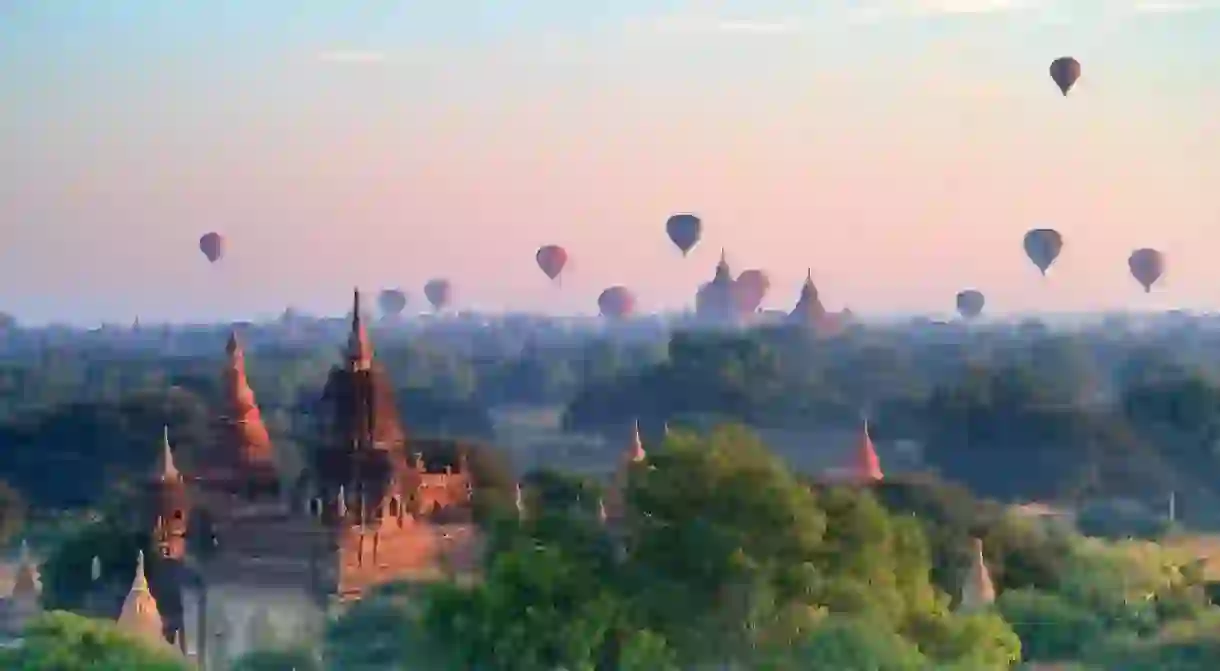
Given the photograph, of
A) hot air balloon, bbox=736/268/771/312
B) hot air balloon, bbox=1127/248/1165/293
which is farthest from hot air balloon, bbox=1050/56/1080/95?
hot air balloon, bbox=736/268/771/312

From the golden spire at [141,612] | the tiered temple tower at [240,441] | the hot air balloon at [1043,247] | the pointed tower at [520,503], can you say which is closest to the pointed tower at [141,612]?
the golden spire at [141,612]

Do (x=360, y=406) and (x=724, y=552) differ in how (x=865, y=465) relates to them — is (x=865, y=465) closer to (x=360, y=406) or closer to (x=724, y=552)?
(x=360, y=406)

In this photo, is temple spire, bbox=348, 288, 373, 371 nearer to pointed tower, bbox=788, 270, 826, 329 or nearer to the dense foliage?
the dense foliage

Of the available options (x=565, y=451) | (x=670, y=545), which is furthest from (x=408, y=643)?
(x=565, y=451)

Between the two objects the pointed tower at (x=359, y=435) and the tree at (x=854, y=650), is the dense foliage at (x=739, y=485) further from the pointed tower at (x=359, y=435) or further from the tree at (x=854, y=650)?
the pointed tower at (x=359, y=435)

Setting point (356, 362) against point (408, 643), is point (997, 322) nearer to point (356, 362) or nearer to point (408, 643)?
point (356, 362)

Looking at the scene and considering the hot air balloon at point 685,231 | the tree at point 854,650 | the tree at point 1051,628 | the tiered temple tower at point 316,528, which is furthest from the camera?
the hot air balloon at point 685,231
